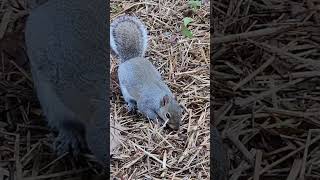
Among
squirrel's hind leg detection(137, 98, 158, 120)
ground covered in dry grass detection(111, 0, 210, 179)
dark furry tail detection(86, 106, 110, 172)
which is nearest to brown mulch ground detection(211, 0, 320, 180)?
ground covered in dry grass detection(111, 0, 210, 179)

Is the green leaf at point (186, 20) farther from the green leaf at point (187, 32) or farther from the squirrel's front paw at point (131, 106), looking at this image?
the squirrel's front paw at point (131, 106)

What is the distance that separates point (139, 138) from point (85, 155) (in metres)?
0.14

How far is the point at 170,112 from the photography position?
1.54 metres

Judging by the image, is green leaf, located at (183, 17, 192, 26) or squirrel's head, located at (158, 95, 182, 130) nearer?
squirrel's head, located at (158, 95, 182, 130)

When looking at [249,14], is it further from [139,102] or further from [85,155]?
[85,155]

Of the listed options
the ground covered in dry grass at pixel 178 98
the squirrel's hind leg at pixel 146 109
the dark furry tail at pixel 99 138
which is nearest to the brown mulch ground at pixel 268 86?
the ground covered in dry grass at pixel 178 98

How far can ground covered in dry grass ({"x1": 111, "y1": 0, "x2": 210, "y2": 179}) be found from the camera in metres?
1.53

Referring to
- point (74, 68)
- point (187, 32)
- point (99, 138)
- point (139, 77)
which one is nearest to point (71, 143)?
point (99, 138)

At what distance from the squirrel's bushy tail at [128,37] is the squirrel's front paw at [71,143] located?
0.30m

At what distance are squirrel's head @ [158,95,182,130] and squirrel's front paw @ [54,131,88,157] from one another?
0.22m

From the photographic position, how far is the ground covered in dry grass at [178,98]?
153cm

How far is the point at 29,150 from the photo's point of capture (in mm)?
1542

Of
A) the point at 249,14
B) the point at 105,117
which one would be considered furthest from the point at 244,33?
the point at 105,117

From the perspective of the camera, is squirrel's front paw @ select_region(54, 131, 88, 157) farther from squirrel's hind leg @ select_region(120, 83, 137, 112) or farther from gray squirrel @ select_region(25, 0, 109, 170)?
squirrel's hind leg @ select_region(120, 83, 137, 112)
